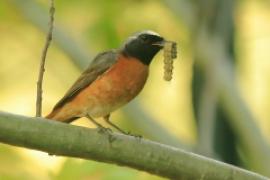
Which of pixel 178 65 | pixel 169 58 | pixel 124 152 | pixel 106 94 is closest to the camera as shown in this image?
pixel 124 152

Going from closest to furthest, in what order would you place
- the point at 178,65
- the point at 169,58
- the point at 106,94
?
the point at 169,58 → the point at 106,94 → the point at 178,65

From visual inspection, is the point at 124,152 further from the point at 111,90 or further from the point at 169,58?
the point at 111,90

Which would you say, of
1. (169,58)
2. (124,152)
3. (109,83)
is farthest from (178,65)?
(124,152)

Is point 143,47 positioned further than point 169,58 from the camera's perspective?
Yes

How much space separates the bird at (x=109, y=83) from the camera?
5.68 m

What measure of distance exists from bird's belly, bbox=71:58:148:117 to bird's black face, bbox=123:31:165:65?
16cm

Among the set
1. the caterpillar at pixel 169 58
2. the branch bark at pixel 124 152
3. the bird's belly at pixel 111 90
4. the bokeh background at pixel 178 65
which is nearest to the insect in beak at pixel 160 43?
the bird's belly at pixel 111 90

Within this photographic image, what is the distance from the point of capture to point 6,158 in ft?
18.5

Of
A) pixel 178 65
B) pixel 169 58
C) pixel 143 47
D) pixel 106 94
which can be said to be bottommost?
pixel 178 65

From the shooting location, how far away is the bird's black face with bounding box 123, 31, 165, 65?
5.96m

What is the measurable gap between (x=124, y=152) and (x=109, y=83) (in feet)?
5.85

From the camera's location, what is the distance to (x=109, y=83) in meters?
5.77

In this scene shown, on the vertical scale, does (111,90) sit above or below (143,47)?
below

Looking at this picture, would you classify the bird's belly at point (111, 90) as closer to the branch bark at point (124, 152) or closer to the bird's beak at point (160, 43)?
the bird's beak at point (160, 43)
